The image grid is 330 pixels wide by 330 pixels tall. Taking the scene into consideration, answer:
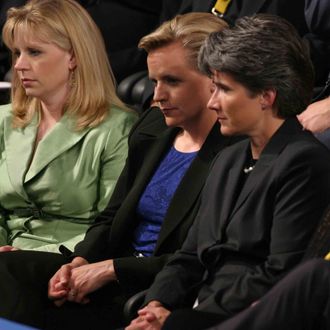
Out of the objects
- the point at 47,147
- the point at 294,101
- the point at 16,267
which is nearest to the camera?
the point at 294,101

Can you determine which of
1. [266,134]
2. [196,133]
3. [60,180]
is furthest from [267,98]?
[60,180]

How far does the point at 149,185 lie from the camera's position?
3715mm

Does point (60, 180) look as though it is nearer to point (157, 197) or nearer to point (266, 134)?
point (157, 197)

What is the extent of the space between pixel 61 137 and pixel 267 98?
122 cm

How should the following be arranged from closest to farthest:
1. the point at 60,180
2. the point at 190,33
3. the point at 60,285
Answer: the point at 60,285 → the point at 190,33 → the point at 60,180

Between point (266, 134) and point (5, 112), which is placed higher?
point (266, 134)

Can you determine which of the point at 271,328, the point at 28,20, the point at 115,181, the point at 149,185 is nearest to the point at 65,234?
the point at 115,181

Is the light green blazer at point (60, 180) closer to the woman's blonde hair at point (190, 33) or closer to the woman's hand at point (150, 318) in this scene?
the woman's blonde hair at point (190, 33)

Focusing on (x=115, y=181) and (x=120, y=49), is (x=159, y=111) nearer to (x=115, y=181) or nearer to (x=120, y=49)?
(x=115, y=181)

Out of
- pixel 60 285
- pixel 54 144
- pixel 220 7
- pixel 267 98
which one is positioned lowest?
pixel 60 285

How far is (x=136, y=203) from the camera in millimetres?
3699

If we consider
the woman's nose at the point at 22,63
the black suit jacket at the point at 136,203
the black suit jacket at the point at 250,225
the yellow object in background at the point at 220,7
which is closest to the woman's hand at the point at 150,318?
the black suit jacket at the point at 250,225

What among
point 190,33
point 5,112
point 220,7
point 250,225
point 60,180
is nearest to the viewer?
point 250,225

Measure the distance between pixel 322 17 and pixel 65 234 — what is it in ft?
4.07
